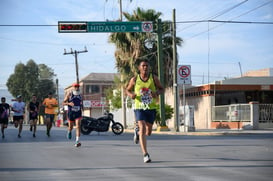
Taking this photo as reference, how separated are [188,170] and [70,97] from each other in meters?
6.37

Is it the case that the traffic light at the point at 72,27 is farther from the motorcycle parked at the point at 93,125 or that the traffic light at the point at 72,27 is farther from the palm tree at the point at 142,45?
the palm tree at the point at 142,45

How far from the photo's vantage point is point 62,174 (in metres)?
7.06

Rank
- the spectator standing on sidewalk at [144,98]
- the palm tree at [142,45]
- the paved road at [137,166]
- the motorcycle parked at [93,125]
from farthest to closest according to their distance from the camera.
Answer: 1. the palm tree at [142,45]
2. the motorcycle parked at [93,125]
3. the spectator standing on sidewalk at [144,98]
4. the paved road at [137,166]

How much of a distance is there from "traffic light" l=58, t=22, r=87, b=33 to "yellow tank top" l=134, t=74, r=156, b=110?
13703 mm

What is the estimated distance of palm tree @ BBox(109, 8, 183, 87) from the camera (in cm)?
3000

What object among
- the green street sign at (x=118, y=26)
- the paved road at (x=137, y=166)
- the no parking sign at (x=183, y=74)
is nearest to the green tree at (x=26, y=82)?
the green street sign at (x=118, y=26)

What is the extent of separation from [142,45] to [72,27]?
9.04 m

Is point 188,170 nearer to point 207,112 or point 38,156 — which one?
point 38,156

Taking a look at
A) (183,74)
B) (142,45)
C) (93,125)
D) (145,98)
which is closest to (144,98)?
(145,98)

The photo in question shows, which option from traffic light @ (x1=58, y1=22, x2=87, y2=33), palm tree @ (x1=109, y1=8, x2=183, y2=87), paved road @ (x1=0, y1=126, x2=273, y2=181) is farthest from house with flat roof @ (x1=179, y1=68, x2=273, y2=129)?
paved road @ (x1=0, y1=126, x2=273, y2=181)

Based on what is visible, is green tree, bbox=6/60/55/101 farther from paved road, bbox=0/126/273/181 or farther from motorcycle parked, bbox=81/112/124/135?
paved road, bbox=0/126/273/181

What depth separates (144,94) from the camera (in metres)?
8.59

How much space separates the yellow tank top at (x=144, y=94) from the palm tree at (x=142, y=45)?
834 inches

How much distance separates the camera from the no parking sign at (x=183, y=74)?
21797 mm
